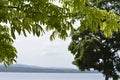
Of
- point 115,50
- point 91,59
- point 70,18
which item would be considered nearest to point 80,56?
point 91,59

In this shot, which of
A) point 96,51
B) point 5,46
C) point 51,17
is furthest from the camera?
point 96,51

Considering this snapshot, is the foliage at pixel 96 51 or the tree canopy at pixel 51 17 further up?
the foliage at pixel 96 51

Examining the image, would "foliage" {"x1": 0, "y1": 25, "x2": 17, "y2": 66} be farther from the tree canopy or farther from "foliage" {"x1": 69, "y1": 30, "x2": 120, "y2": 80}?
"foliage" {"x1": 69, "y1": 30, "x2": 120, "y2": 80}

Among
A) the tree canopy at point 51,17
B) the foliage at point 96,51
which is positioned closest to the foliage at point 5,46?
the tree canopy at point 51,17

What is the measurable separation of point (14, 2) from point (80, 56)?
132 ft

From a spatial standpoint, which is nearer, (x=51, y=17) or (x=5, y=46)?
(x=51, y=17)

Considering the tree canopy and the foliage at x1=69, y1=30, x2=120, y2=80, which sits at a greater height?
the foliage at x1=69, y1=30, x2=120, y2=80

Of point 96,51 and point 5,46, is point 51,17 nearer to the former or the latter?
point 5,46

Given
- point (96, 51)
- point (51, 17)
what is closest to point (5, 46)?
point (51, 17)

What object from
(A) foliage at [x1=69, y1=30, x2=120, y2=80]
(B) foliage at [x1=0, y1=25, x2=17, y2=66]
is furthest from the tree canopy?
(A) foliage at [x1=69, y1=30, x2=120, y2=80]

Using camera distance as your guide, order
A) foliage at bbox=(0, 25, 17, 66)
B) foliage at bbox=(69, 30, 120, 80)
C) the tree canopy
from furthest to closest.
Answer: foliage at bbox=(69, 30, 120, 80) → foliage at bbox=(0, 25, 17, 66) → the tree canopy

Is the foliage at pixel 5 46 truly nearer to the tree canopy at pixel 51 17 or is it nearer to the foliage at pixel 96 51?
the tree canopy at pixel 51 17

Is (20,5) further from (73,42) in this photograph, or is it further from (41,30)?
(73,42)

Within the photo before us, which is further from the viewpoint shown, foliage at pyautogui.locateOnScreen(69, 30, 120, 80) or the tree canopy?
foliage at pyautogui.locateOnScreen(69, 30, 120, 80)
